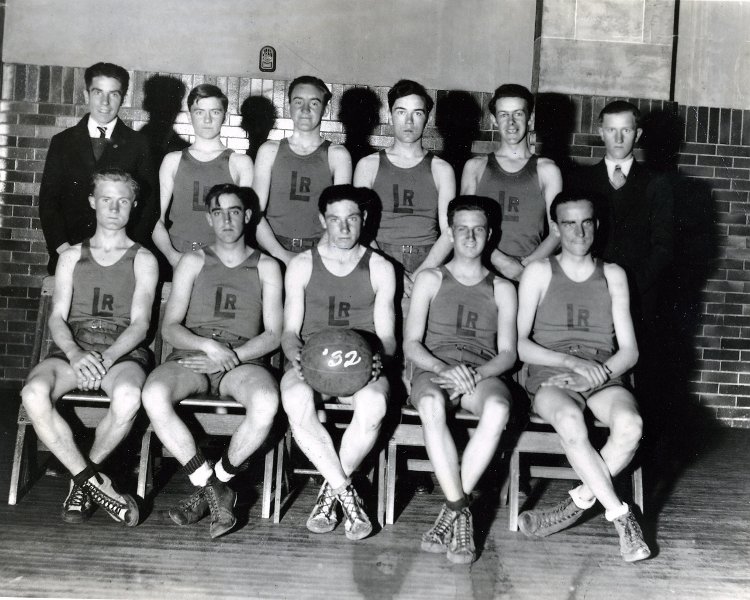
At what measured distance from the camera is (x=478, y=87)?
5734 millimetres

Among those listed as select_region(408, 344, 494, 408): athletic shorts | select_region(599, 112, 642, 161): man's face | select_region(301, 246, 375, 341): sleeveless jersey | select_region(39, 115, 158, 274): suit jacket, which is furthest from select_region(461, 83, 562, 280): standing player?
select_region(39, 115, 158, 274): suit jacket

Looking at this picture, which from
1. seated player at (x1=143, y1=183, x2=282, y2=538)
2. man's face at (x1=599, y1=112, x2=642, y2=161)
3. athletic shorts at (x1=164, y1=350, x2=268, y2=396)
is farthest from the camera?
man's face at (x1=599, y1=112, x2=642, y2=161)

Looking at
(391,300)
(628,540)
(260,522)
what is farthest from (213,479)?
(628,540)

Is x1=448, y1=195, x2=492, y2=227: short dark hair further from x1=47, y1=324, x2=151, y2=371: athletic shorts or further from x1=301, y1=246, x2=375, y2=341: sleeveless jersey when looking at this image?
x1=47, y1=324, x2=151, y2=371: athletic shorts

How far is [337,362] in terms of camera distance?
3.31 m

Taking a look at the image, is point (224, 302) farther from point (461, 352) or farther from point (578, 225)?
point (578, 225)

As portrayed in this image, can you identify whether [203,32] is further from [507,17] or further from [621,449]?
[621,449]

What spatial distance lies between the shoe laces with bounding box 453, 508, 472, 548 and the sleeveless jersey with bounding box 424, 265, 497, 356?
81cm

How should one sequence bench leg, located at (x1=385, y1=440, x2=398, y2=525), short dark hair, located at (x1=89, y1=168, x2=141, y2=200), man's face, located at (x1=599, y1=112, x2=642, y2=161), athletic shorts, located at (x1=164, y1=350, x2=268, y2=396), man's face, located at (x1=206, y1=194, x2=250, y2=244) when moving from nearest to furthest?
bench leg, located at (x1=385, y1=440, x2=398, y2=525), athletic shorts, located at (x1=164, y1=350, x2=268, y2=396), man's face, located at (x1=206, y1=194, x2=250, y2=244), short dark hair, located at (x1=89, y1=168, x2=141, y2=200), man's face, located at (x1=599, y1=112, x2=642, y2=161)

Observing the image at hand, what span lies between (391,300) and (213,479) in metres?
1.23

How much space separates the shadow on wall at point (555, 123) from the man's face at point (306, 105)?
2.06m

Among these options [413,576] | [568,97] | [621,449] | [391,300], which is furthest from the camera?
[568,97]

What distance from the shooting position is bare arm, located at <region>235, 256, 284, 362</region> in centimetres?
372

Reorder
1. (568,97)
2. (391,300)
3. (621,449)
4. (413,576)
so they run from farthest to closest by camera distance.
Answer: (568,97) < (391,300) < (621,449) < (413,576)
